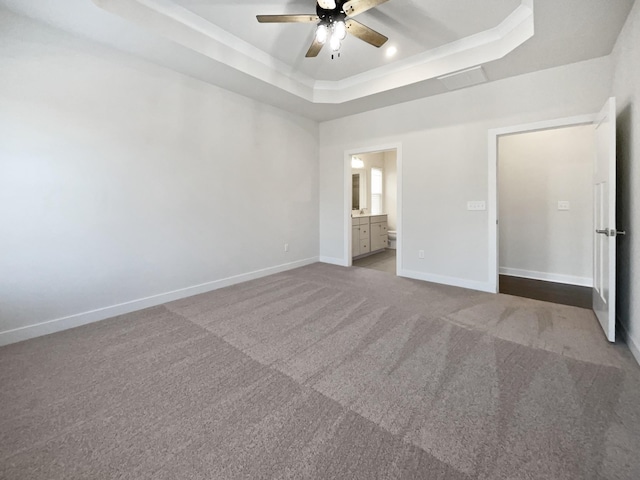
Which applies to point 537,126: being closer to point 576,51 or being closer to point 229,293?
point 576,51

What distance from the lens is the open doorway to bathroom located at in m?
5.85

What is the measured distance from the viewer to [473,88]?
3.60 metres

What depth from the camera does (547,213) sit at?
4.14 m

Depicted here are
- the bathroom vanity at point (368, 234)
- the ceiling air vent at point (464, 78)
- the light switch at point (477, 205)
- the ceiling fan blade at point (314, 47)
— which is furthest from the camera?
the bathroom vanity at point (368, 234)

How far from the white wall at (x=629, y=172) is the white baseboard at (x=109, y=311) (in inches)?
162

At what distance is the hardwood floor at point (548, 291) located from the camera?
130 inches

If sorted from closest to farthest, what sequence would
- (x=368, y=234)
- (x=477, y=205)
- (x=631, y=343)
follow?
(x=631, y=343) < (x=477, y=205) < (x=368, y=234)

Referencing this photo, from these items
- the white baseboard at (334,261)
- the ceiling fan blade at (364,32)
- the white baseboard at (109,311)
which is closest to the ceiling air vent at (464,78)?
the ceiling fan blade at (364,32)

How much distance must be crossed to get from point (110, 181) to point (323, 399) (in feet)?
9.68

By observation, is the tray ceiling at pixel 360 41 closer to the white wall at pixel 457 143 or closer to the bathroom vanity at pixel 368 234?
the white wall at pixel 457 143

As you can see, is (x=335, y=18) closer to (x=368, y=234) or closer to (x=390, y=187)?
(x=368, y=234)

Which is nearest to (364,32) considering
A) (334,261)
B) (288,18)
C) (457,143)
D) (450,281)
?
(288,18)

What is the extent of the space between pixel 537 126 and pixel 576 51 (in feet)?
2.38

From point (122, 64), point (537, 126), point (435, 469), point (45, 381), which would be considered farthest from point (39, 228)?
point (537, 126)
